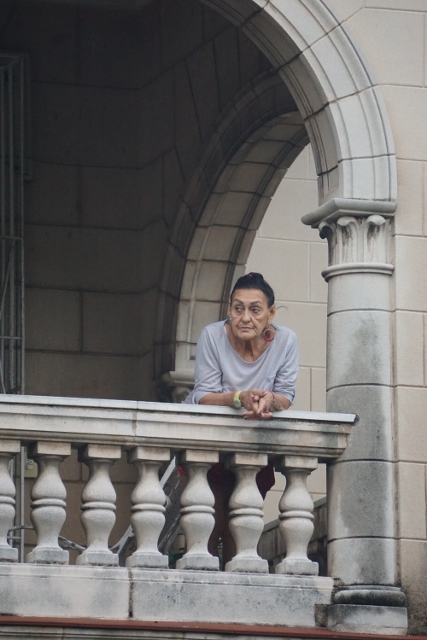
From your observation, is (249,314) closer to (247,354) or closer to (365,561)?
(247,354)

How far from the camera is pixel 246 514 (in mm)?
10617

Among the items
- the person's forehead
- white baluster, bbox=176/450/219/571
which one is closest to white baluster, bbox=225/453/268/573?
white baluster, bbox=176/450/219/571

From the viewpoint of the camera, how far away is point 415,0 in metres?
11.6

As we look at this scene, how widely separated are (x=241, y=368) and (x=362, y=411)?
742 mm

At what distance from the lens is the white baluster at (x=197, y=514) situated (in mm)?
10484

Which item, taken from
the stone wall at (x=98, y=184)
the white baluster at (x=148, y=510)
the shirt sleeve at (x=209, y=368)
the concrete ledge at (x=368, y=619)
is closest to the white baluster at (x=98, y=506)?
the white baluster at (x=148, y=510)

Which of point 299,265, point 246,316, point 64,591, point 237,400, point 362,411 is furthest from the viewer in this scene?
point 299,265

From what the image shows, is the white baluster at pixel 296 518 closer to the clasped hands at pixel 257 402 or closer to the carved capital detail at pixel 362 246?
the clasped hands at pixel 257 402

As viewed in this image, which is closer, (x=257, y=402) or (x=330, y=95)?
(x=257, y=402)

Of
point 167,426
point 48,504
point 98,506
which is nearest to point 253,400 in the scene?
point 167,426

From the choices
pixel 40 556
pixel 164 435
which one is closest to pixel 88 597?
pixel 40 556

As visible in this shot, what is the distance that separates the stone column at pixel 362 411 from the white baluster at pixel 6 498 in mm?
1803

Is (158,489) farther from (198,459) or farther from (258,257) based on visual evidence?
(258,257)

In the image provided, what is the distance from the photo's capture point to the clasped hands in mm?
10516
